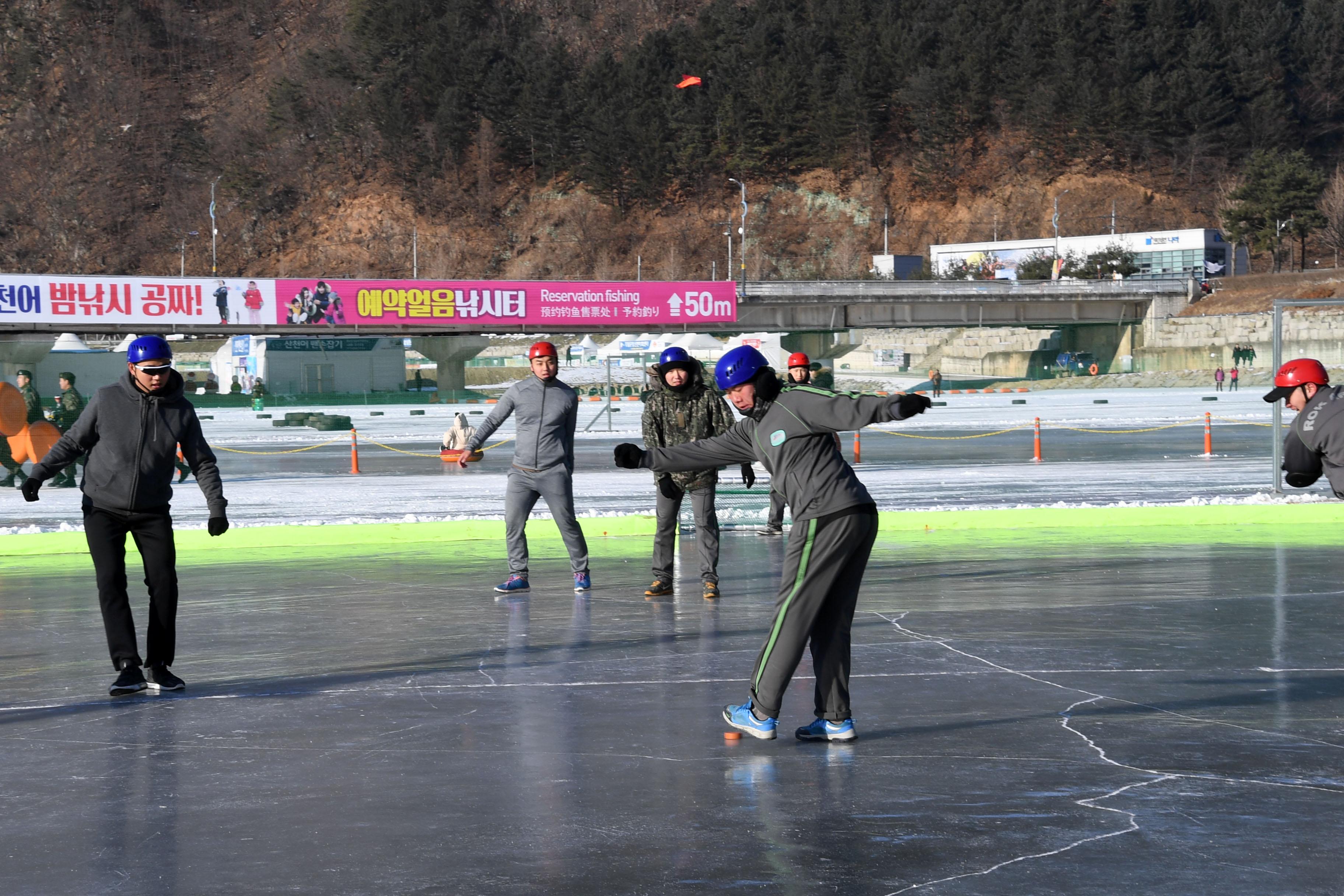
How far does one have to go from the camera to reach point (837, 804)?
5637mm

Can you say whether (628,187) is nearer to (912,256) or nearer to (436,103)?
(436,103)

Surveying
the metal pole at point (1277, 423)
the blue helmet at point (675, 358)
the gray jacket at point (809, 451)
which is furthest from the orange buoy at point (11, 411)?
the gray jacket at point (809, 451)

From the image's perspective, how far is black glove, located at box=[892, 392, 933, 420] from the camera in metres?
5.88

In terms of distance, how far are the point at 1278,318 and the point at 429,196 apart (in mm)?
132300

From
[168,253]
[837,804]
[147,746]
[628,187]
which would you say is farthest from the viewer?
[168,253]

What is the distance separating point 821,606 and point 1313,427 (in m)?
2.59

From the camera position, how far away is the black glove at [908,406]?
5875 millimetres

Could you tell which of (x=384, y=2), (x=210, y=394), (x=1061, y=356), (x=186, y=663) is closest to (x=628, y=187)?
(x=384, y=2)

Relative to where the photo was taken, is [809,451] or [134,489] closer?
[809,451]

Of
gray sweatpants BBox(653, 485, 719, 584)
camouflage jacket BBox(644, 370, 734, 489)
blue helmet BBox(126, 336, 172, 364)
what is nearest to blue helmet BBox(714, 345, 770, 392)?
blue helmet BBox(126, 336, 172, 364)

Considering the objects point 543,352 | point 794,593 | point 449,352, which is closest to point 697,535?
point 543,352

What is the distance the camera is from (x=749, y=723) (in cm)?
661

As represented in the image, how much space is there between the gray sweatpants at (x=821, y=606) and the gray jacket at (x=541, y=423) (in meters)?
4.90

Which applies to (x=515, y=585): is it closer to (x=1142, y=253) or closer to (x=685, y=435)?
(x=685, y=435)
